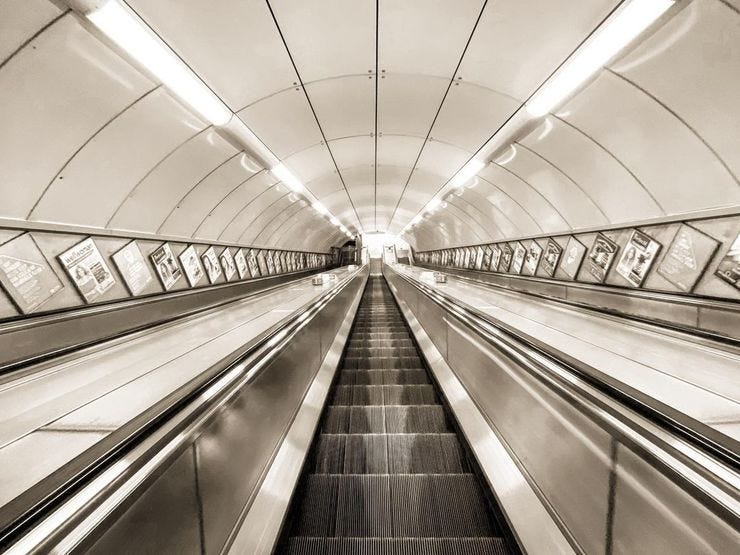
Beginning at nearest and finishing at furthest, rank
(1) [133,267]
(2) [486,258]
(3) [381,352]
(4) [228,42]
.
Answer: (4) [228,42] → (3) [381,352] → (1) [133,267] → (2) [486,258]

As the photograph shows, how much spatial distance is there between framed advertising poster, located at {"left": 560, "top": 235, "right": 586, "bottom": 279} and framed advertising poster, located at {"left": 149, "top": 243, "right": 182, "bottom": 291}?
9185 mm

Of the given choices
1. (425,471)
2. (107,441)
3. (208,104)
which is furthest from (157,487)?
(208,104)

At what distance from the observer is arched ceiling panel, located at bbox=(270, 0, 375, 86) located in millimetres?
3342

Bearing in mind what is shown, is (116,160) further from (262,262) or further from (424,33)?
(262,262)

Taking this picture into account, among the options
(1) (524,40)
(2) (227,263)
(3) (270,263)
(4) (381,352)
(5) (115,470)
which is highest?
(1) (524,40)

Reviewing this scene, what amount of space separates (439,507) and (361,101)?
536 cm

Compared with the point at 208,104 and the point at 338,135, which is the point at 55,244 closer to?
the point at 208,104

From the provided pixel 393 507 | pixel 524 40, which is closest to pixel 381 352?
pixel 393 507

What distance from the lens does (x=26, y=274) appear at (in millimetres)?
4336

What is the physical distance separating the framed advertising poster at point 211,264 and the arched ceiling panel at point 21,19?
20.9 feet

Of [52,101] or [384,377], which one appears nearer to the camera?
[52,101]

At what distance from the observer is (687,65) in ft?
10.7

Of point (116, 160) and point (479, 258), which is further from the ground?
point (116, 160)

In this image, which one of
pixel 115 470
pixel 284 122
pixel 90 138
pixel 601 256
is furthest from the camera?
pixel 601 256
